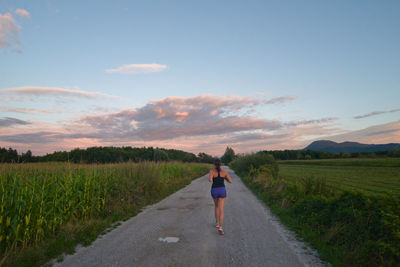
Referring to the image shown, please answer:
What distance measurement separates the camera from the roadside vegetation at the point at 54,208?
5.14m

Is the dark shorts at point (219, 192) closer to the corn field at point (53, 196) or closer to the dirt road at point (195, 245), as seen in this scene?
the dirt road at point (195, 245)

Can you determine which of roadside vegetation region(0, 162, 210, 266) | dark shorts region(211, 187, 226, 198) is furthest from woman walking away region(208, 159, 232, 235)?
roadside vegetation region(0, 162, 210, 266)

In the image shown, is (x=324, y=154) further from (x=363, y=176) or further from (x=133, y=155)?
(x=133, y=155)

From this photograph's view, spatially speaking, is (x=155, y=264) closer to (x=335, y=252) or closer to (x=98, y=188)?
(x=335, y=252)

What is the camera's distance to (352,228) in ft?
18.5

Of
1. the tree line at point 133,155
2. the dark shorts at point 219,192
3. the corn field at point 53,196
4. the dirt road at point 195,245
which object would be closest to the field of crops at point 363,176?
the dirt road at point 195,245

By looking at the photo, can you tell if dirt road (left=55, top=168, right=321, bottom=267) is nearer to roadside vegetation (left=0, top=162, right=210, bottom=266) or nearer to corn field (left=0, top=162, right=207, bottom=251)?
roadside vegetation (left=0, top=162, right=210, bottom=266)

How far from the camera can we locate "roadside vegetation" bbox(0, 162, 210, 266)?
5137 mm

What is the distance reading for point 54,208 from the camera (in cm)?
667

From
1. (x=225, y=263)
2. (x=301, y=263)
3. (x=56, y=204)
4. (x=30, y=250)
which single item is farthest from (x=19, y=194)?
(x=301, y=263)

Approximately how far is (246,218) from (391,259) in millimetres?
4709

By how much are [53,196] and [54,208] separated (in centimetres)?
33

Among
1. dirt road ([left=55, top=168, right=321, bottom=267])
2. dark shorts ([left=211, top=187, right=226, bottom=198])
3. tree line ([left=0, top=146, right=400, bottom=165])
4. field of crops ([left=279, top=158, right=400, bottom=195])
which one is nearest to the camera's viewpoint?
dirt road ([left=55, top=168, right=321, bottom=267])

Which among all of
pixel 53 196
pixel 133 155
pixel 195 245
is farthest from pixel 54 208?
pixel 133 155
